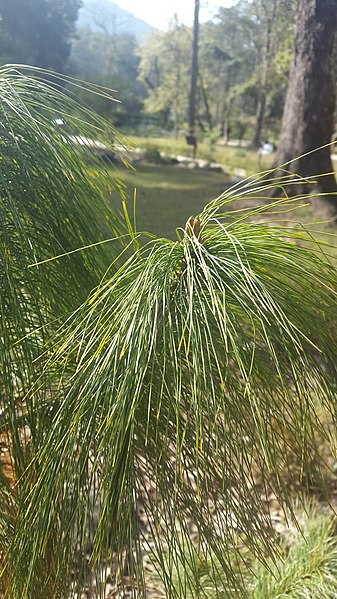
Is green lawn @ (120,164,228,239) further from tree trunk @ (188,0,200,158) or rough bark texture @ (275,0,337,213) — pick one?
tree trunk @ (188,0,200,158)

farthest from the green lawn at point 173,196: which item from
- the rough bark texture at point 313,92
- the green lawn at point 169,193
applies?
the rough bark texture at point 313,92

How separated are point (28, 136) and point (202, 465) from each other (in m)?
0.48

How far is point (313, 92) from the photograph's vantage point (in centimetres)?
393

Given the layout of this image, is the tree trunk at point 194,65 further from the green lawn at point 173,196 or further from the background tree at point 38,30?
the background tree at point 38,30

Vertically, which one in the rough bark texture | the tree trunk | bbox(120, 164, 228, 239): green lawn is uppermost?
the tree trunk

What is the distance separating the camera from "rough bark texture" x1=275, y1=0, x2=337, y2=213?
12.1 feet

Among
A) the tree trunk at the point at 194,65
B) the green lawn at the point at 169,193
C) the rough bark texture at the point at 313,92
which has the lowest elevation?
the green lawn at the point at 169,193

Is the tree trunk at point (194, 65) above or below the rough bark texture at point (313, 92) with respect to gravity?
above

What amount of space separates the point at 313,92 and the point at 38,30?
11.1 metres

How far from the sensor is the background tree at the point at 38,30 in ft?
38.0

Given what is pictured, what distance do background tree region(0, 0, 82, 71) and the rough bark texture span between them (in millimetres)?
8302

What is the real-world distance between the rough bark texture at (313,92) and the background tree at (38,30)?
327 inches

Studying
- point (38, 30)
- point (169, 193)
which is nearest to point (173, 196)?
point (169, 193)

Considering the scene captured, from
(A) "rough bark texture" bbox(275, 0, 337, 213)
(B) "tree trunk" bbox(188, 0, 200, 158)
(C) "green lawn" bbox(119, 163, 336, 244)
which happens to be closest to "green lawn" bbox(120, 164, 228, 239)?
(C) "green lawn" bbox(119, 163, 336, 244)
